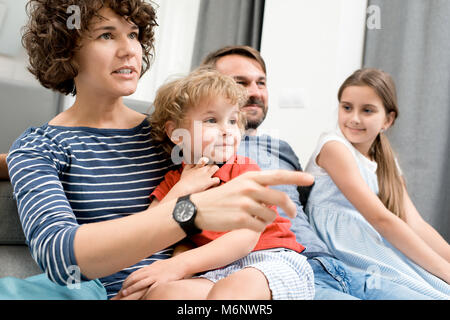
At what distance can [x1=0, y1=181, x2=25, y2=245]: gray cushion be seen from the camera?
106 centimetres

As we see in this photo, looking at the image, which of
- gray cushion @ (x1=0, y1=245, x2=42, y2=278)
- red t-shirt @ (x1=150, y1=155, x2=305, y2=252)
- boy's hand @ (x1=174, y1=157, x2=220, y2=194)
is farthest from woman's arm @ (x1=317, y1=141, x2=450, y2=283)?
gray cushion @ (x1=0, y1=245, x2=42, y2=278)

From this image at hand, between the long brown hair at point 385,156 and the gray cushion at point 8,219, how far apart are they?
1228 millimetres

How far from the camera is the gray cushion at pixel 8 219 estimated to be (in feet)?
3.48

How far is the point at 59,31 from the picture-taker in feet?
2.97

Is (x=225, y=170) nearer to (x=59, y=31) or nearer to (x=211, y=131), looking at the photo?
(x=211, y=131)

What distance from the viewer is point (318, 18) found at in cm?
239

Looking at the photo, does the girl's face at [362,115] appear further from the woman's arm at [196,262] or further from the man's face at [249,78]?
the woman's arm at [196,262]

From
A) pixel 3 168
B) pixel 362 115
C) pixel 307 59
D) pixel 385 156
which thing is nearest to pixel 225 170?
pixel 3 168

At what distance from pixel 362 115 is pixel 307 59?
1006 millimetres

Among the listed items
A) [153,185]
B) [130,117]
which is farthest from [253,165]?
[130,117]

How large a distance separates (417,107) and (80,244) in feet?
6.44

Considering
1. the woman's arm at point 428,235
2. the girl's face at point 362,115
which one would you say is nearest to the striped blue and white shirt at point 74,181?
the girl's face at point 362,115

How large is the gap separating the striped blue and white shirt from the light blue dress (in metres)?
0.68
